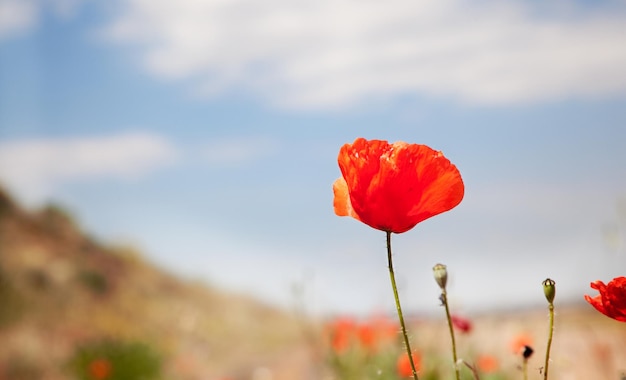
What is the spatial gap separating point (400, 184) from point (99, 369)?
3964 mm

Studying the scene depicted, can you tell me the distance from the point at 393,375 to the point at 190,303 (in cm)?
697

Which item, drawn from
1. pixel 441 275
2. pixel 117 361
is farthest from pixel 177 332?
pixel 441 275

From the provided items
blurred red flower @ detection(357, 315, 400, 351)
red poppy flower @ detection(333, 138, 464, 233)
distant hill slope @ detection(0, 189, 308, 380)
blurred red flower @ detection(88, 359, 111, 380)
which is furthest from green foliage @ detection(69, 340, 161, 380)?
red poppy flower @ detection(333, 138, 464, 233)

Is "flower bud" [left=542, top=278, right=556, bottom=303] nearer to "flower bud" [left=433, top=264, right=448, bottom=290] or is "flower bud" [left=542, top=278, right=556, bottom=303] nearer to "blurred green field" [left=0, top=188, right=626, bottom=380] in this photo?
"flower bud" [left=433, top=264, right=448, bottom=290]

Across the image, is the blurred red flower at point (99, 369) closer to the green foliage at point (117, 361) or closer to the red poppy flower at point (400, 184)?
the green foliage at point (117, 361)

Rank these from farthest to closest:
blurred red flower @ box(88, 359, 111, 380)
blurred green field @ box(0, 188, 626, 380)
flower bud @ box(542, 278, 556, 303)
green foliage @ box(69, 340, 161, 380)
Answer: green foliage @ box(69, 340, 161, 380) → blurred red flower @ box(88, 359, 111, 380) → blurred green field @ box(0, 188, 626, 380) → flower bud @ box(542, 278, 556, 303)

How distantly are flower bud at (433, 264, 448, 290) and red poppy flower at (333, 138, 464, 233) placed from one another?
0.06 metres

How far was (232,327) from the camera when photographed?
352 inches

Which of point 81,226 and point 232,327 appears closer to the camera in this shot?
point 232,327

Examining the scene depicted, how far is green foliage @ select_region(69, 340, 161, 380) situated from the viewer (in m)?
4.82

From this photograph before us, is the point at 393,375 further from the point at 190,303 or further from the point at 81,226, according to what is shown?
the point at 81,226

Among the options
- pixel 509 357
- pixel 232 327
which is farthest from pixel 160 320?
pixel 509 357

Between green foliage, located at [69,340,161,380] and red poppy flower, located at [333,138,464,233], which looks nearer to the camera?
red poppy flower, located at [333,138,464,233]

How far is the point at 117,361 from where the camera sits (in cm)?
500
